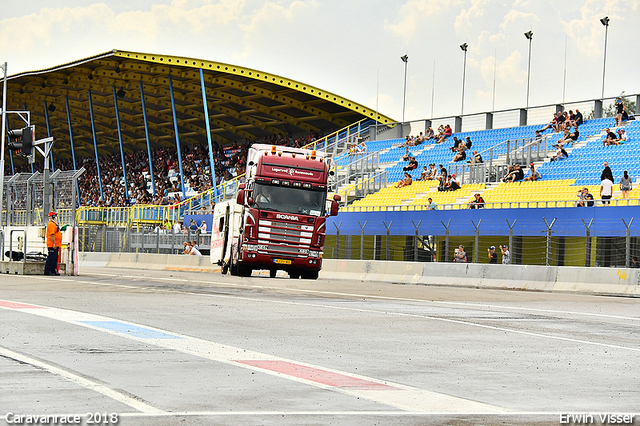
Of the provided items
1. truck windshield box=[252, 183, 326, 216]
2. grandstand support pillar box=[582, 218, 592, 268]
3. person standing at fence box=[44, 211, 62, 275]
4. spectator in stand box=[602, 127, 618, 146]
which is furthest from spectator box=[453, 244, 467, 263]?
person standing at fence box=[44, 211, 62, 275]

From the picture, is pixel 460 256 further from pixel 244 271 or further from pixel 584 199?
pixel 244 271

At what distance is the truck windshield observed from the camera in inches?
1048

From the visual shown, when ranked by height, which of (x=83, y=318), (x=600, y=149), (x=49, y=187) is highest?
(x=600, y=149)

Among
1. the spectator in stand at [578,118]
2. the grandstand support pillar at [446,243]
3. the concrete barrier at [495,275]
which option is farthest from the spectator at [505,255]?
the spectator in stand at [578,118]

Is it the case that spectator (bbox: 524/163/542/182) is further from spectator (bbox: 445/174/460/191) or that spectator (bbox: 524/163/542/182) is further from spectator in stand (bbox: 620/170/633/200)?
spectator in stand (bbox: 620/170/633/200)

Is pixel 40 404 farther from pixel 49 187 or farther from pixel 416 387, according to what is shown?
pixel 49 187

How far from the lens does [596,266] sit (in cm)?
2553

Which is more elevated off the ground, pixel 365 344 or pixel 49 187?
pixel 49 187

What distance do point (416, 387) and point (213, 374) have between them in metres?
1.75

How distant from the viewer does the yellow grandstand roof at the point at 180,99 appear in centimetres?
5544

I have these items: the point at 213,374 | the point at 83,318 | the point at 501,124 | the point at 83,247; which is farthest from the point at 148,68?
the point at 213,374

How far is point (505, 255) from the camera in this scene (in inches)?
1110

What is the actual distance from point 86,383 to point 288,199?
65.8 ft

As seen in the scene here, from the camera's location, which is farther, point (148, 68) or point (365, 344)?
point (148, 68)
